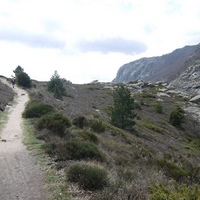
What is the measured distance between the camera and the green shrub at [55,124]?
1638 cm

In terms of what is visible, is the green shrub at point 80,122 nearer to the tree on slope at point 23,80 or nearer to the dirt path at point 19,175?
the dirt path at point 19,175

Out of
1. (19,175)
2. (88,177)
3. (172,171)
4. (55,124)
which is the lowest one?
(172,171)

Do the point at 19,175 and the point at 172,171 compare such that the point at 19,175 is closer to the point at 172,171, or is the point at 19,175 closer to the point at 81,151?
the point at 81,151

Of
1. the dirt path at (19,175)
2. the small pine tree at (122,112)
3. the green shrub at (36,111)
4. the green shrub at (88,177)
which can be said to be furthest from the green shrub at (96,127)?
the green shrub at (88,177)

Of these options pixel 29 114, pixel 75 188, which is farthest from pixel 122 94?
pixel 75 188

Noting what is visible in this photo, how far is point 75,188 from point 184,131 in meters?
44.0

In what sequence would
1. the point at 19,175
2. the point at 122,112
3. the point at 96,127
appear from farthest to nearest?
1. the point at 122,112
2. the point at 96,127
3. the point at 19,175

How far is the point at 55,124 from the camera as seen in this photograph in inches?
657

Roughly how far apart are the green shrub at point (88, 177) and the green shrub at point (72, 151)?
7.81 feet

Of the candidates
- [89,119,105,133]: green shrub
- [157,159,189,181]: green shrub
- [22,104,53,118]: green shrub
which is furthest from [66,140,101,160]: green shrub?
[22,104,53,118]: green shrub

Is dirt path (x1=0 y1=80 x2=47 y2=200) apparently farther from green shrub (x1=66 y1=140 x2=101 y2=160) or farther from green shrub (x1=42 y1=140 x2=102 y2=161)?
green shrub (x1=66 y1=140 x2=101 y2=160)

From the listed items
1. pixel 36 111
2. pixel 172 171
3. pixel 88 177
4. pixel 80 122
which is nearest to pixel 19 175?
pixel 88 177

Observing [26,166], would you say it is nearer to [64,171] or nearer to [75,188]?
[64,171]

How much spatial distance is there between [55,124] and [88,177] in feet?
28.1
